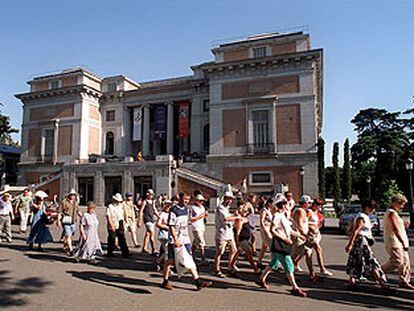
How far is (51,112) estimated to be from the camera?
4222 cm

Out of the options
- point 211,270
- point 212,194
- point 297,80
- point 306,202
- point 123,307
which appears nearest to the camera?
point 123,307

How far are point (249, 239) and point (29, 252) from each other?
22.4 ft

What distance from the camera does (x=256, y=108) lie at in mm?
32844

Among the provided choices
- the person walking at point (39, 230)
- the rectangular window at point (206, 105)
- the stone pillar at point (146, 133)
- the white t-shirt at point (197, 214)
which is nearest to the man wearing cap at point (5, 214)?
the person walking at point (39, 230)

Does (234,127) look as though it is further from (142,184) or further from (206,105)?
(142,184)

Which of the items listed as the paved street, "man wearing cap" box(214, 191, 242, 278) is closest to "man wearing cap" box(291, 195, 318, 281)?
the paved street

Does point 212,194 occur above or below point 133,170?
below

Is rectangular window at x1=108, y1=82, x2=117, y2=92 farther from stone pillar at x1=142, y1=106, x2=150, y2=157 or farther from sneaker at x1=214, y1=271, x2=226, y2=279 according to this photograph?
sneaker at x1=214, y1=271, x2=226, y2=279

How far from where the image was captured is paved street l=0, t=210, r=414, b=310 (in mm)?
5953

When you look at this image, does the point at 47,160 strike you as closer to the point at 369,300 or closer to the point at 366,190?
the point at 369,300

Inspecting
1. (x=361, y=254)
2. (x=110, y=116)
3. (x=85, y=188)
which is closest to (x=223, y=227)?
(x=361, y=254)

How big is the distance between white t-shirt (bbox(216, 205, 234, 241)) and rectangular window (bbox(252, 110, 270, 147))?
24.6 m

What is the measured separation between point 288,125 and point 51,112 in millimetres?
27470

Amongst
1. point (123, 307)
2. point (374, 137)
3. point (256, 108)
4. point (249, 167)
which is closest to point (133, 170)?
point (249, 167)
